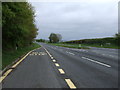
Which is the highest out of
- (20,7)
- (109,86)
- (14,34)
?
(20,7)

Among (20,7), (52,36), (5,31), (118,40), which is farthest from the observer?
(52,36)

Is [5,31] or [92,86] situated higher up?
[5,31]

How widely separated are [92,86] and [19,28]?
1208 cm

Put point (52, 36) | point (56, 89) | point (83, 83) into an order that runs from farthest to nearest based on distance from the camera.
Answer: point (52, 36) → point (83, 83) → point (56, 89)

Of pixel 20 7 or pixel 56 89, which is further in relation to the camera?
pixel 20 7

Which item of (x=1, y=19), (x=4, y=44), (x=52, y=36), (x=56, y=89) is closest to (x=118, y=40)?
(x=4, y=44)

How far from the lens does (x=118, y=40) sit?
5894 centimetres

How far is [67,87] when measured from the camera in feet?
18.8

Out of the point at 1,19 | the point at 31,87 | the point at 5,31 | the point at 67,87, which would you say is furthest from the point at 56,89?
the point at 5,31

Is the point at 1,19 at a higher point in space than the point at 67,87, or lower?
higher

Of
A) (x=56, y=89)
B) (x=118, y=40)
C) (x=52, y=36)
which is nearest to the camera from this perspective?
(x=56, y=89)

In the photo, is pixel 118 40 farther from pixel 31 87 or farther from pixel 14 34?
pixel 31 87

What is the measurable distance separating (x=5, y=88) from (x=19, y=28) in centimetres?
1141

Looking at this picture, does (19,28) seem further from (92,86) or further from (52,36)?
(52,36)
